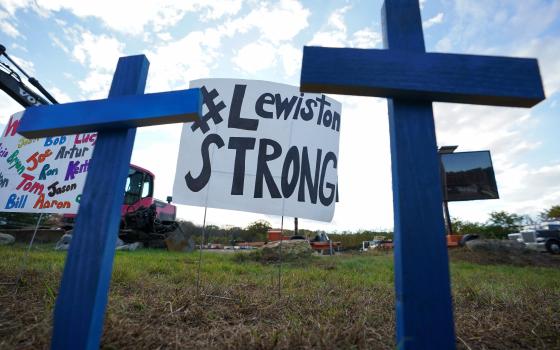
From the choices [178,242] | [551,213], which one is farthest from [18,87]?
[551,213]

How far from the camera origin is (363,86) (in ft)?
3.10

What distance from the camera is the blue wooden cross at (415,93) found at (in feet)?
2.74

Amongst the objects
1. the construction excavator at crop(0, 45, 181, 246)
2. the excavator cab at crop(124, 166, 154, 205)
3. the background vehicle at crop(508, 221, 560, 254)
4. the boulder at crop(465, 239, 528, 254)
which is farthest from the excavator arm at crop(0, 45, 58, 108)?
the background vehicle at crop(508, 221, 560, 254)

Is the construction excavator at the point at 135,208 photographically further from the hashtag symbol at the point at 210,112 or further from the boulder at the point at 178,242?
the hashtag symbol at the point at 210,112

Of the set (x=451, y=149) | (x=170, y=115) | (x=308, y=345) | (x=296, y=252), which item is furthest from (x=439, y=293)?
(x=451, y=149)

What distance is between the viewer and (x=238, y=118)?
2863 millimetres

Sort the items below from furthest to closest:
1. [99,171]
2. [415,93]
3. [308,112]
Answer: [308,112] < [99,171] < [415,93]

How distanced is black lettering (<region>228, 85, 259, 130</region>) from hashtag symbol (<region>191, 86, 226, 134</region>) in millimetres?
95

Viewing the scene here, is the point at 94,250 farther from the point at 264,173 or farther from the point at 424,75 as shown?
the point at 264,173

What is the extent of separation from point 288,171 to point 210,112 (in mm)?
948

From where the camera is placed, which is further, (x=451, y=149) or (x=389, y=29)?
(x=451, y=149)

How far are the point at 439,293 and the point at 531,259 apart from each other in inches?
448

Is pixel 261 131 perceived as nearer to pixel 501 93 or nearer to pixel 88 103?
pixel 88 103

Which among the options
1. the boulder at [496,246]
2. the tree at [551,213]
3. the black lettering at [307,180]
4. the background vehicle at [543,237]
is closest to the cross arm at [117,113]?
the black lettering at [307,180]
